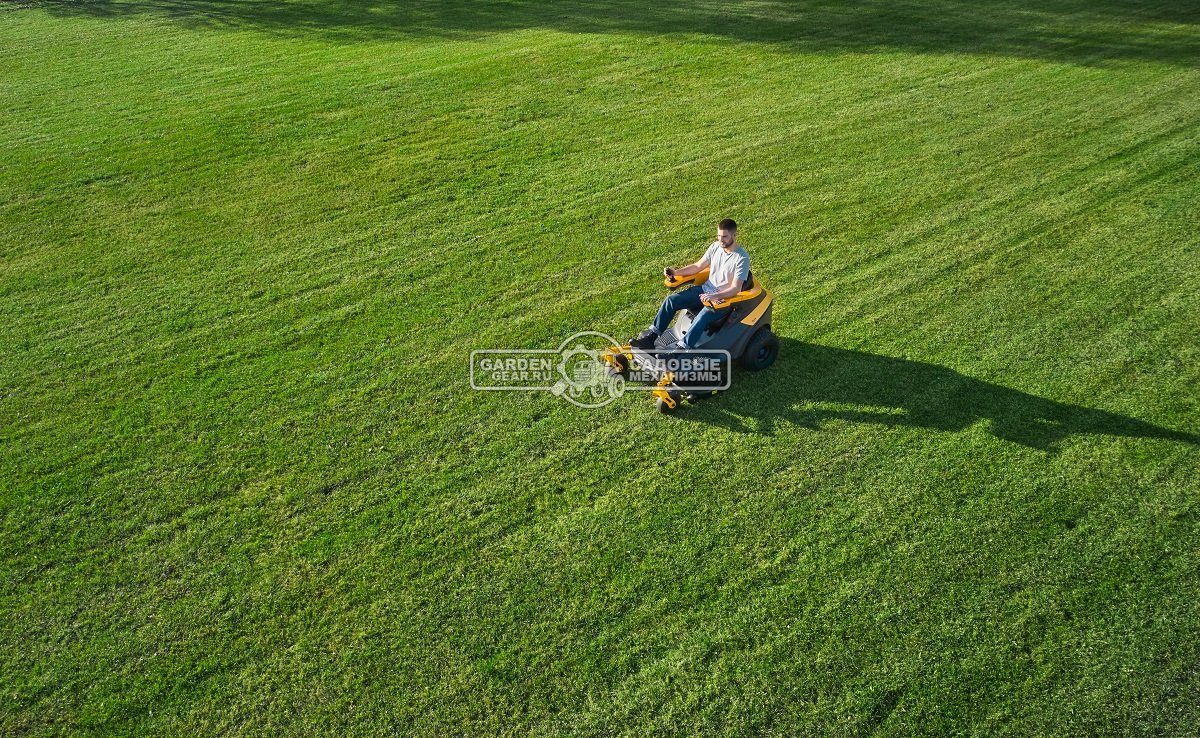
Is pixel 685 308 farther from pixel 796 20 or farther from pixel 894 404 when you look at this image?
pixel 796 20

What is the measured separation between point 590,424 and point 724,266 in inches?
75.8

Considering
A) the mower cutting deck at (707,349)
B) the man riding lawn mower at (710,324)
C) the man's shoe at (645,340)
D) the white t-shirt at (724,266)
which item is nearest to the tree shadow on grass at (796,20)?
the white t-shirt at (724,266)

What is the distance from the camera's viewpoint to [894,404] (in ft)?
25.3

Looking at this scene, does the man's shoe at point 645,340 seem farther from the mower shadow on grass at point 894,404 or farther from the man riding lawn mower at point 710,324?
the mower shadow on grass at point 894,404

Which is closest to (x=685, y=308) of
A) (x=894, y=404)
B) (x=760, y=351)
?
(x=760, y=351)

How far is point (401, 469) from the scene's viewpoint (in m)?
7.12

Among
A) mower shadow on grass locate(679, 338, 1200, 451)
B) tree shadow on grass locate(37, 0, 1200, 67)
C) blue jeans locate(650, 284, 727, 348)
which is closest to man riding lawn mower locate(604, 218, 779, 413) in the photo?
blue jeans locate(650, 284, 727, 348)

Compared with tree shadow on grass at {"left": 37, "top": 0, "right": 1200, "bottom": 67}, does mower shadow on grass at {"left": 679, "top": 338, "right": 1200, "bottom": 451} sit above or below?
below

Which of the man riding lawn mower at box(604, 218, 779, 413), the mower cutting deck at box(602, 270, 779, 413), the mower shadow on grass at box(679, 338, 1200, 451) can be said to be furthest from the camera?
the mower cutting deck at box(602, 270, 779, 413)

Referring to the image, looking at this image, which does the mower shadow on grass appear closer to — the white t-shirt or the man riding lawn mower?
the man riding lawn mower

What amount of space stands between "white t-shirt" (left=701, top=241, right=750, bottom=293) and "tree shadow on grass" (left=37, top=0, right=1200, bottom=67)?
11062mm

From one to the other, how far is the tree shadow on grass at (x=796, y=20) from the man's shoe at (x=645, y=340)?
1159cm

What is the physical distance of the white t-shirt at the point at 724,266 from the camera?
24.6 ft

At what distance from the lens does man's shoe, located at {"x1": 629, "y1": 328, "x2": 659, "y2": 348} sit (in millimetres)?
7859
